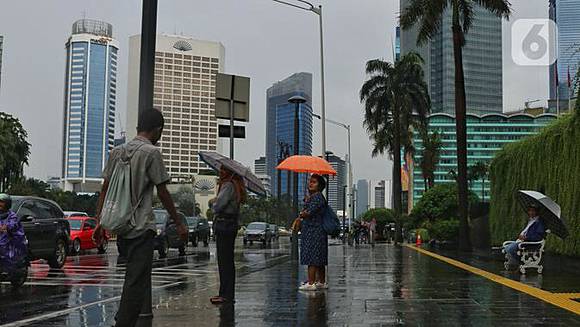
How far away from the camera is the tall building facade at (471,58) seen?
30.1 metres

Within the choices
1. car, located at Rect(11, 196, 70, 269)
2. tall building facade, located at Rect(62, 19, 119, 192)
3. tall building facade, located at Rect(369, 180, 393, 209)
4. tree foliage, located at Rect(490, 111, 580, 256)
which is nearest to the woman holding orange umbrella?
tree foliage, located at Rect(490, 111, 580, 256)

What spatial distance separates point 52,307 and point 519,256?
360 inches

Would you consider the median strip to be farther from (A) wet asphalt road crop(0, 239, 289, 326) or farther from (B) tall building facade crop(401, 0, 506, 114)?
(B) tall building facade crop(401, 0, 506, 114)

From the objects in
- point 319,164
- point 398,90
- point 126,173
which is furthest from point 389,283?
point 398,90

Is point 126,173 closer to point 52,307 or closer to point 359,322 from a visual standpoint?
point 359,322

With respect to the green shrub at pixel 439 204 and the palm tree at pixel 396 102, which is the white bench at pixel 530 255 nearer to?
the green shrub at pixel 439 204

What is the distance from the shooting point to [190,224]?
3294cm

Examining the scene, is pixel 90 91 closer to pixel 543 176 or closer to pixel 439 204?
pixel 439 204

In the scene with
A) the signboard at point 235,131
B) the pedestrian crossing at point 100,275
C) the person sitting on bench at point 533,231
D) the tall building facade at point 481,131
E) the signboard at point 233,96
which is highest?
the tall building facade at point 481,131

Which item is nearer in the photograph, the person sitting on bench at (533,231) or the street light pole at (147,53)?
the street light pole at (147,53)

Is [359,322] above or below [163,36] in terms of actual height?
below

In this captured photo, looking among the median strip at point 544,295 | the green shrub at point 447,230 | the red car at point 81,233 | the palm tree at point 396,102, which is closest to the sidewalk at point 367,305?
the median strip at point 544,295

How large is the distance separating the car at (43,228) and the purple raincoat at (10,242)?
8.91 feet

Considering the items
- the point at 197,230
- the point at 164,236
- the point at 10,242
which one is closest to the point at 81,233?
the point at 164,236
